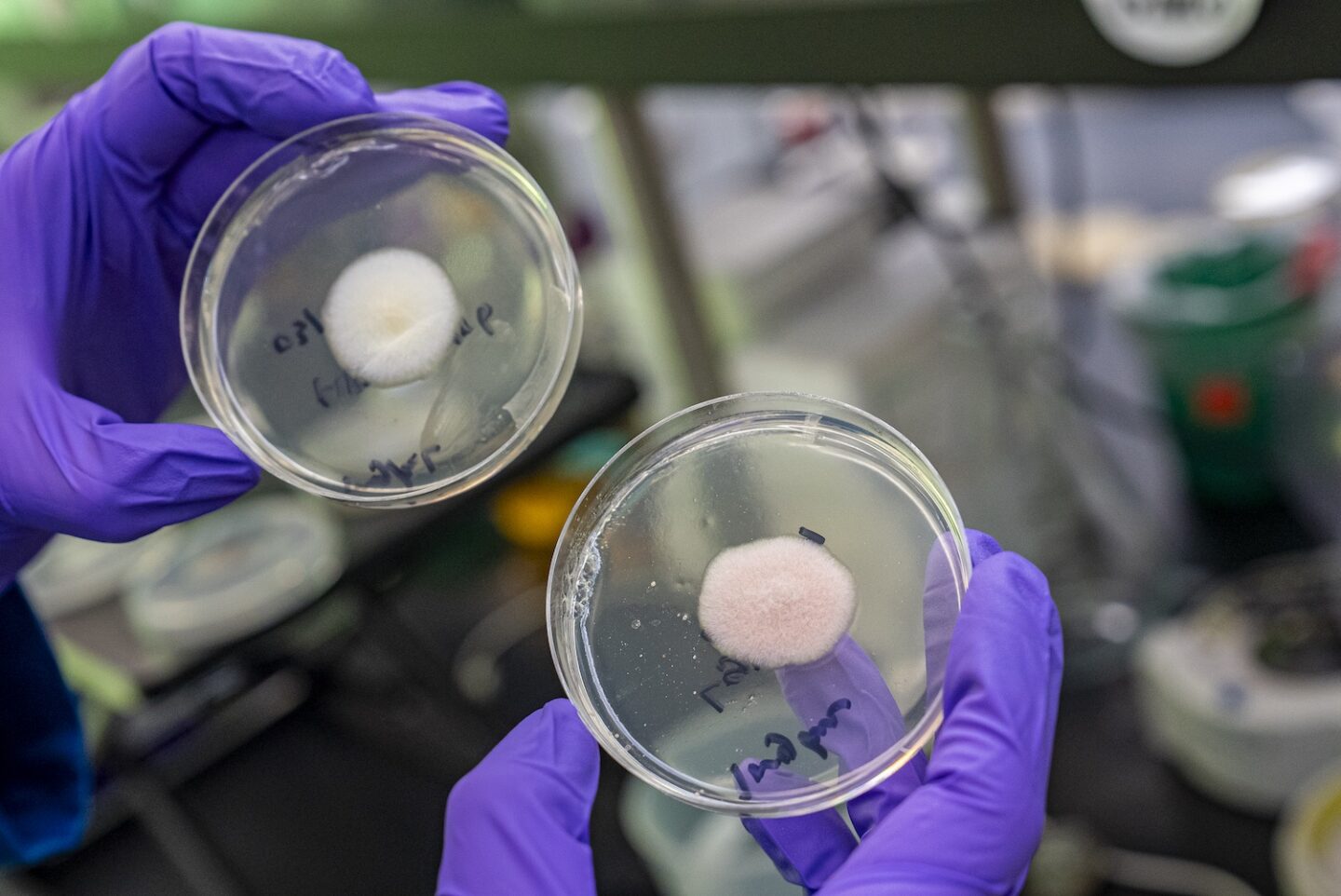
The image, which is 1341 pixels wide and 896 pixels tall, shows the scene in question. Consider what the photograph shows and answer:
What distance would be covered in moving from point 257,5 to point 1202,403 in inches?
88.4

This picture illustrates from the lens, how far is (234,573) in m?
2.17

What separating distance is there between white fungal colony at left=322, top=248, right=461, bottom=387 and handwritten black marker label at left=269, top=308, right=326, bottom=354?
0.01m

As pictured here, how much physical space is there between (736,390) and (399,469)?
1540 millimetres

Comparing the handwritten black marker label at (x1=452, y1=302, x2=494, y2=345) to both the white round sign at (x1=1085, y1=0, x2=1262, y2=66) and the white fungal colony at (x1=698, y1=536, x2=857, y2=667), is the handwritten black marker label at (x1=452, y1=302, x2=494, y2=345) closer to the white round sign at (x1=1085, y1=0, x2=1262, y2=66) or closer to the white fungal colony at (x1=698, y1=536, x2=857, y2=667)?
the white fungal colony at (x1=698, y1=536, x2=857, y2=667)

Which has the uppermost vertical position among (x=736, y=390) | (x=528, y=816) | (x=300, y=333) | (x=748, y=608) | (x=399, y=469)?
(x=300, y=333)

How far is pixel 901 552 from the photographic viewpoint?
0.91 meters

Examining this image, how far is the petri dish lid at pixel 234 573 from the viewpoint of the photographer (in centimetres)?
198

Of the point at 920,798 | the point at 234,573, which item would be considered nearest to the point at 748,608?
the point at 920,798

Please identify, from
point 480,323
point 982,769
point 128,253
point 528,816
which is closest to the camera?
point 982,769

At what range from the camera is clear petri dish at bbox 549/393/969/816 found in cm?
87

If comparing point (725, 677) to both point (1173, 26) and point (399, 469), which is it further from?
point (1173, 26)

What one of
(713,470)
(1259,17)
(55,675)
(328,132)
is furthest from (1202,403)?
(55,675)

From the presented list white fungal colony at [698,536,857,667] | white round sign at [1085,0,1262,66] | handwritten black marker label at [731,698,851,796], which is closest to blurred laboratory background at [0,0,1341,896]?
white round sign at [1085,0,1262,66]

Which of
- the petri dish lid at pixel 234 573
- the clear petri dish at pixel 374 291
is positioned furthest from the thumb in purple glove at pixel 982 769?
the petri dish lid at pixel 234 573
